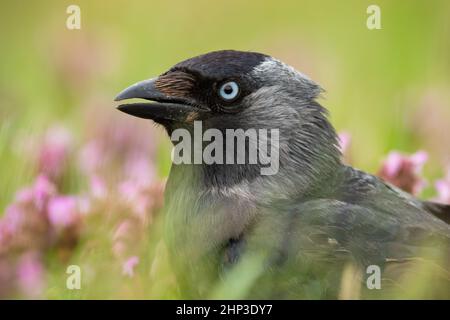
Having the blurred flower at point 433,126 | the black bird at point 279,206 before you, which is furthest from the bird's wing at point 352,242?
the blurred flower at point 433,126

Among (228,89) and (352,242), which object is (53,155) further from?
(352,242)

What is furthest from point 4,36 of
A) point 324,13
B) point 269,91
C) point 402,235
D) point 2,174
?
point 402,235

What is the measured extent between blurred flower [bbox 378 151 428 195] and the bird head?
702 mm

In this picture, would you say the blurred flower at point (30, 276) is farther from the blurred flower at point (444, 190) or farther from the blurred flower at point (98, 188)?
the blurred flower at point (444, 190)

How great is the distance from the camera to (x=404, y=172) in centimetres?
541

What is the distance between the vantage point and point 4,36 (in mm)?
9227

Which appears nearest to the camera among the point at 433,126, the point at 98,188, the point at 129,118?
the point at 98,188

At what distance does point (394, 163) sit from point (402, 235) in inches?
43.2

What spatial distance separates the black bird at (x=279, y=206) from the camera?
4195 mm

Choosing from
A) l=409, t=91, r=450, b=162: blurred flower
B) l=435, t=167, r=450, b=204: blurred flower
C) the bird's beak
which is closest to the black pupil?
the bird's beak

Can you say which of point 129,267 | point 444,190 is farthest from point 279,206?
point 444,190

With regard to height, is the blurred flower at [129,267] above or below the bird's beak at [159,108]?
below

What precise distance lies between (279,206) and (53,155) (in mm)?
1458

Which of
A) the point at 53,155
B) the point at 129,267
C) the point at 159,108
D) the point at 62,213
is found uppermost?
the point at 159,108
